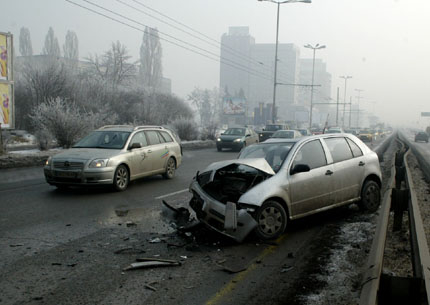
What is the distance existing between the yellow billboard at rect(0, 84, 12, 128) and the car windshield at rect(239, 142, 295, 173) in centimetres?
1298

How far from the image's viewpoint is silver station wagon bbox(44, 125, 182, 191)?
952 centimetres

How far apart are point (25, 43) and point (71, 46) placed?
46.8ft

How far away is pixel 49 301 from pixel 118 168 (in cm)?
635

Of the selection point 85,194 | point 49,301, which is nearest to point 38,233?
point 49,301

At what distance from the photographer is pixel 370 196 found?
313 inches

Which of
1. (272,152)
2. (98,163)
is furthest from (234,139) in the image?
(272,152)

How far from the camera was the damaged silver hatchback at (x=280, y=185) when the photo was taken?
5.82 metres

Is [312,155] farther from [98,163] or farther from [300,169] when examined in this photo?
[98,163]

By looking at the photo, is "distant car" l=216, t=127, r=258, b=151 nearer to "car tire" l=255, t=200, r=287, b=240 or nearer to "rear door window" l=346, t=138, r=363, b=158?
"rear door window" l=346, t=138, r=363, b=158

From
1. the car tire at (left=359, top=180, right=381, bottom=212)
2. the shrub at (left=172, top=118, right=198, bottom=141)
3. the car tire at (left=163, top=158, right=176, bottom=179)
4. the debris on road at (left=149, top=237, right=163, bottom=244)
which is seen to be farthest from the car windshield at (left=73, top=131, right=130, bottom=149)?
the shrub at (left=172, top=118, right=198, bottom=141)

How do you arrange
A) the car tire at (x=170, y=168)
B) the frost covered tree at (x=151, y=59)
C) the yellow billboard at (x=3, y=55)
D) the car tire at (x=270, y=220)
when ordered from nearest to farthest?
the car tire at (x=270, y=220) < the car tire at (x=170, y=168) < the yellow billboard at (x=3, y=55) < the frost covered tree at (x=151, y=59)

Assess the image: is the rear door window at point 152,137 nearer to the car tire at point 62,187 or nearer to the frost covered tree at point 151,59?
the car tire at point 62,187

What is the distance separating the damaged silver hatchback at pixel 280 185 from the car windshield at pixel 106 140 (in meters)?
4.25

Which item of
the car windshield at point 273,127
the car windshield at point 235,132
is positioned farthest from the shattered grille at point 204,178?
the car windshield at point 273,127
